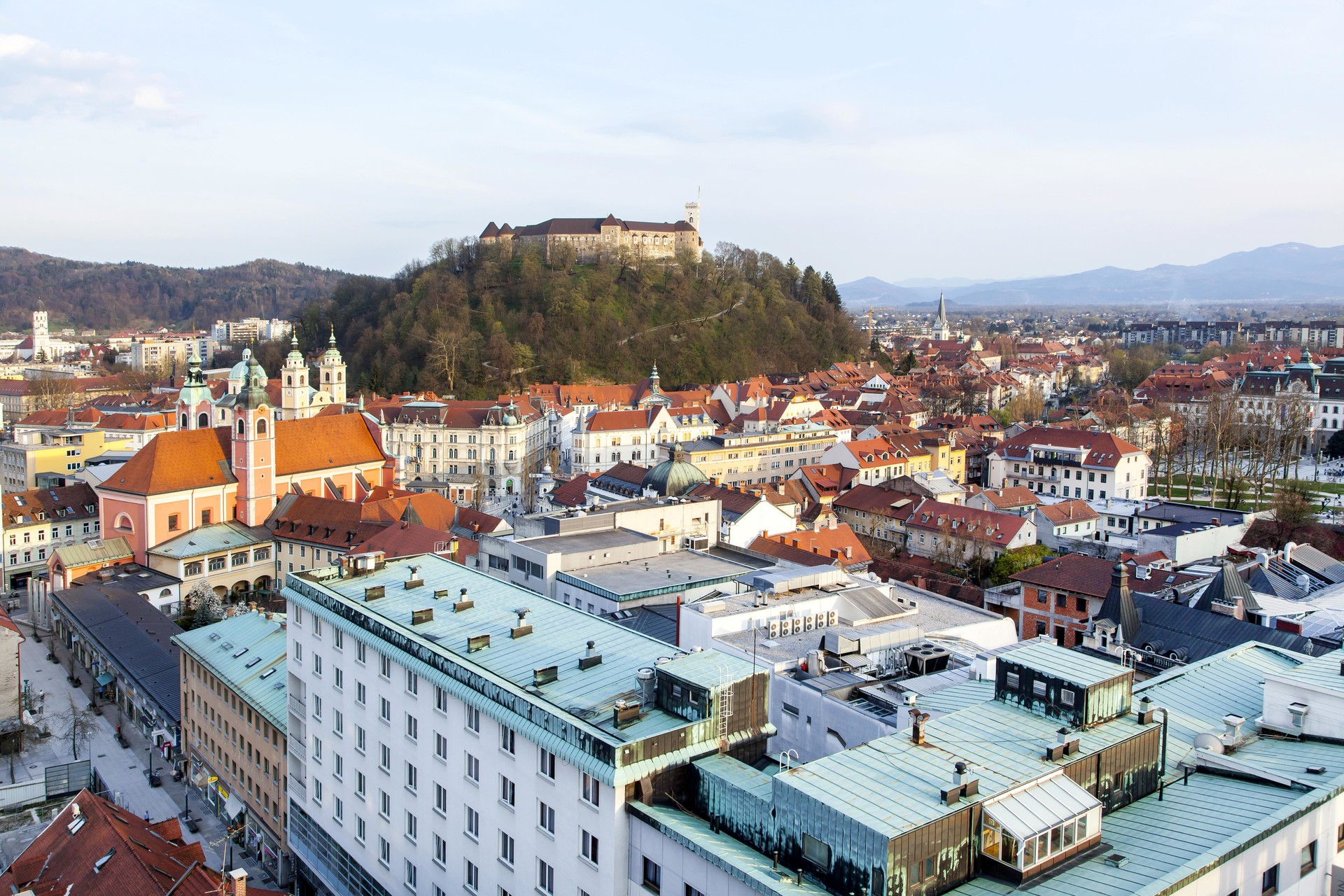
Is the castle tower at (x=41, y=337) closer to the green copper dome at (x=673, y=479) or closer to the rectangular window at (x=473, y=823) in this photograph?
the green copper dome at (x=673, y=479)

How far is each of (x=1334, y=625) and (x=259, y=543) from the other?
132ft

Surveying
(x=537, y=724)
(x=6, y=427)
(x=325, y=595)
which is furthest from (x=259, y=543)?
(x=6, y=427)

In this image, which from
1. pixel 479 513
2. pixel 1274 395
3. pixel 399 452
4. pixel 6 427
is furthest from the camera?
pixel 6 427

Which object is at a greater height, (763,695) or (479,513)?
(763,695)

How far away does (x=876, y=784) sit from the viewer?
1235cm

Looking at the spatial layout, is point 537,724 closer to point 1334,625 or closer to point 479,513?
point 1334,625

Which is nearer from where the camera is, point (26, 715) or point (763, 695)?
point (763, 695)

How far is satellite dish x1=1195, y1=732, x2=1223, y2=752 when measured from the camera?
49.9 ft

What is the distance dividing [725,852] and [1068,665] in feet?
18.3

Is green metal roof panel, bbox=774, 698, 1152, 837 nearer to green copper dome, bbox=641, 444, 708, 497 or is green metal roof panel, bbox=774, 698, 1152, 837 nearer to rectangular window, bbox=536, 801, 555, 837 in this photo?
rectangular window, bbox=536, 801, 555, 837

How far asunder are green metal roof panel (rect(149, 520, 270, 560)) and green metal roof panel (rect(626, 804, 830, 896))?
3689 centimetres

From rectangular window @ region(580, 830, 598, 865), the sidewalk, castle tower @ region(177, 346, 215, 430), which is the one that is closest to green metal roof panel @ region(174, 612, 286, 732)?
the sidewalk

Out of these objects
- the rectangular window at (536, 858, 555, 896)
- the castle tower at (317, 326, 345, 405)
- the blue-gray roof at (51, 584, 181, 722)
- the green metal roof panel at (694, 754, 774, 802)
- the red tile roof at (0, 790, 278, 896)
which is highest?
the castle tower at (317, 326, 345, 405)

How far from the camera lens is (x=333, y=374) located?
75.1 metres
